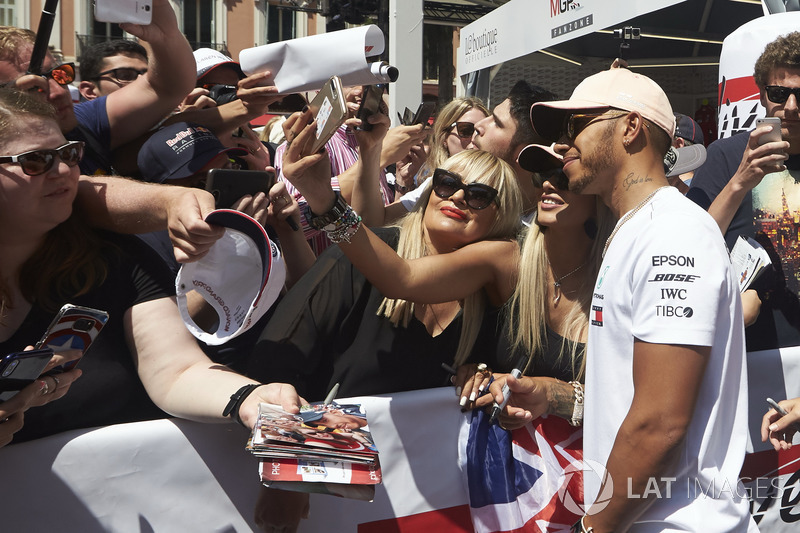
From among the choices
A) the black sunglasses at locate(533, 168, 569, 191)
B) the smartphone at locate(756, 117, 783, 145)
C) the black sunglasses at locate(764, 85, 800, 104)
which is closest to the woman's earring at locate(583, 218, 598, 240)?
the black sunglasses at locate(533, 168, 569, 191)

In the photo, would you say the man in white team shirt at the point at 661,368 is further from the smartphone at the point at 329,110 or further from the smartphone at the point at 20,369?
the smartphone at the point at 20,369

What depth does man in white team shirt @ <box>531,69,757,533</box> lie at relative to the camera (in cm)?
166

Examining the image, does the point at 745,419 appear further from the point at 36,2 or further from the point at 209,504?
the point at 36,2

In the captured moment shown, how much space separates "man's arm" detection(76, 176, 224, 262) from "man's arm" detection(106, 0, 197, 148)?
711 mm

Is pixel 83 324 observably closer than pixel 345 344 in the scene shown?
Yes

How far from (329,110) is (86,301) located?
0.84 meters

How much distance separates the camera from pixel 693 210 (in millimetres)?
1794

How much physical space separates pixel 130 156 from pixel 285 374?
1.20m

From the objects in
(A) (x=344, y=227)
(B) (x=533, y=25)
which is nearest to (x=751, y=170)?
(A) (x=344, y=227)

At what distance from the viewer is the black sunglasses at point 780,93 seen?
302 cm

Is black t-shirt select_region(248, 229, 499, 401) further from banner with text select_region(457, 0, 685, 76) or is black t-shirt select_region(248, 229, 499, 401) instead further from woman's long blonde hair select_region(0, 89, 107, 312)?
banner with text select_region(457, 0, 685, 76)

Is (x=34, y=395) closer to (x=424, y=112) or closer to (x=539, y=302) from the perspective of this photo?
(x=539, y=302)

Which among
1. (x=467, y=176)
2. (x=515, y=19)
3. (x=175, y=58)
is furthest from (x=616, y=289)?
(x=515, y=19)

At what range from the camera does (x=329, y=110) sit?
6.61ft
